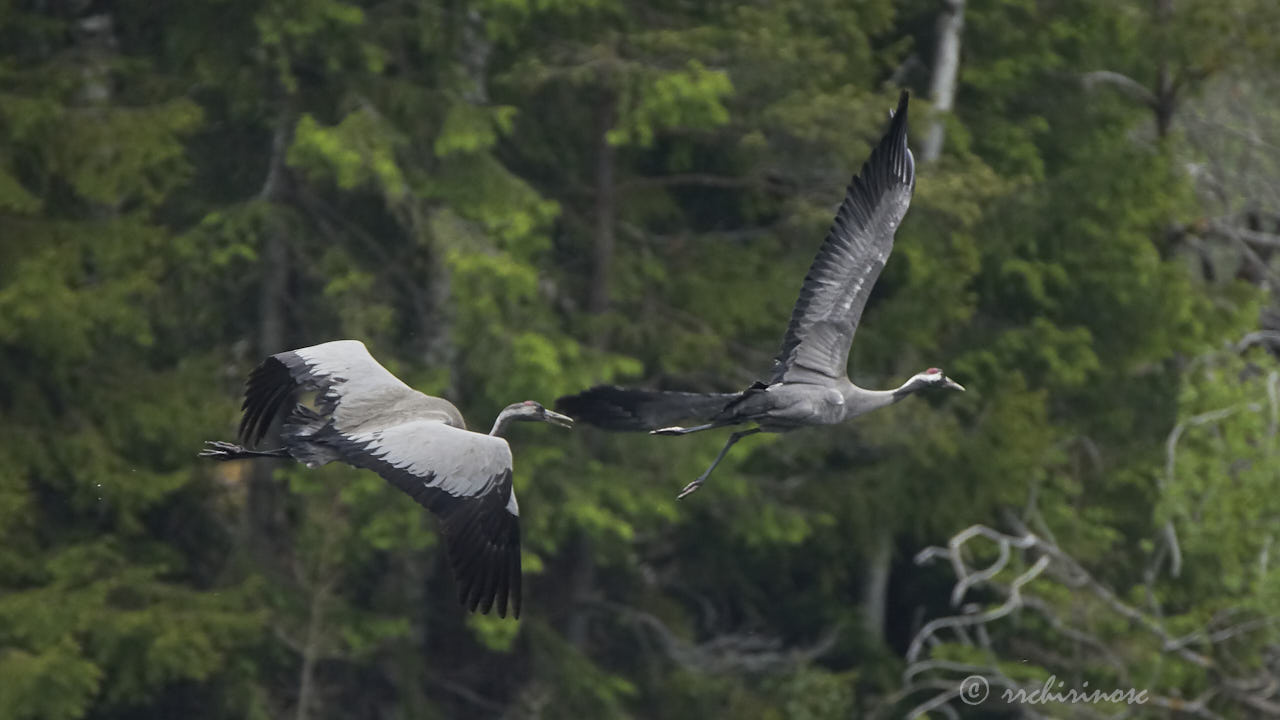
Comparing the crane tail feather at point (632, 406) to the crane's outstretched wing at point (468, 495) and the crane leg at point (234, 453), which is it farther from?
the crane leg at point (234, 453)

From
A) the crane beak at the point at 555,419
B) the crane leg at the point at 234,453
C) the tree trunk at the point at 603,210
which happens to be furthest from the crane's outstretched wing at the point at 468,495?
the tree trunk at the point at 603,210

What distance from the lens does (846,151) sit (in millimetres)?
18688

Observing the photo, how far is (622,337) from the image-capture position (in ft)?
64.3

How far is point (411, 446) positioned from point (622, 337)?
958 cm

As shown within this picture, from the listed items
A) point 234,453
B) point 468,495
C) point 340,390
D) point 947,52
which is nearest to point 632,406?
point 468,495

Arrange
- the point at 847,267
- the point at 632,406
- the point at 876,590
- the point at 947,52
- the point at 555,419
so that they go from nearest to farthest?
1. the point at 632,406
2. the point at 847,267
3. the point at 555,419
4. the point at 947,52
5. the point at 876,590

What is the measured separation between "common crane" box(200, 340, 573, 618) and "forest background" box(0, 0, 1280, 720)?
231 inches

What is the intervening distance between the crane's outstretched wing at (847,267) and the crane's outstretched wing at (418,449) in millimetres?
1792

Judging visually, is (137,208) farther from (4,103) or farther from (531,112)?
(531,112)

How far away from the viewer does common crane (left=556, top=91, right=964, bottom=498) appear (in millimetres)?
10422

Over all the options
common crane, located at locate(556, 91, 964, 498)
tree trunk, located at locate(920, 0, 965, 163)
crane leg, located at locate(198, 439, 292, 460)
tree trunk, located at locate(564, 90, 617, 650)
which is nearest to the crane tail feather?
common crane, located at locate(556, 91, 964, 498)

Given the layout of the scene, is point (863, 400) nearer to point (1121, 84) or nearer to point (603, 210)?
point (603, 210)

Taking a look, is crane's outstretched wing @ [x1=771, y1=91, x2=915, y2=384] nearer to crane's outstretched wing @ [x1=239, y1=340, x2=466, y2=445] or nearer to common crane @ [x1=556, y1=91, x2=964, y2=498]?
common crane @ [x1=556, y1=91, x2=964, y2=498]

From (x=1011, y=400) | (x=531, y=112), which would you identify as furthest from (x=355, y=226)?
(x=1011, y=400)
